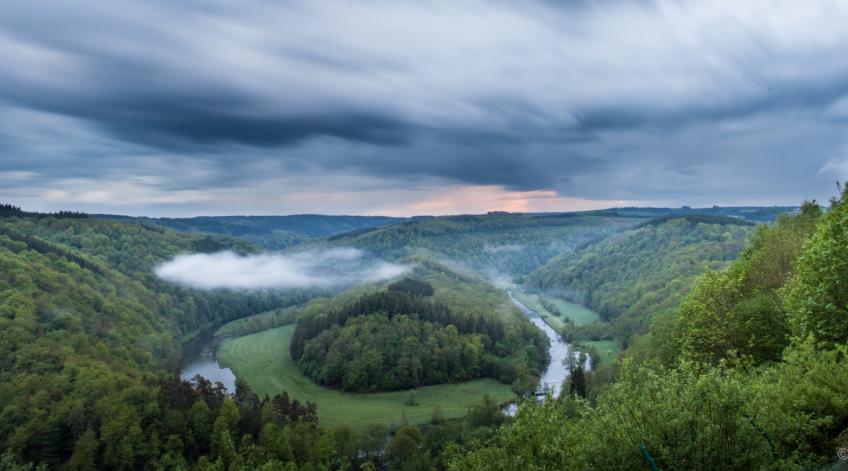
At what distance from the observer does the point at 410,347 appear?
133875 mm

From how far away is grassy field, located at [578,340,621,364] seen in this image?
133938mm

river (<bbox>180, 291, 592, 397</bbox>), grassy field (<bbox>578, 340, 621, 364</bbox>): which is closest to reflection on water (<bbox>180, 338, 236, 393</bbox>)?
river (<bbox>180, 291, 592, 397</bbox>)

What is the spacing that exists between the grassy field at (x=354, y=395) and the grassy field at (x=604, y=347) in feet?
105

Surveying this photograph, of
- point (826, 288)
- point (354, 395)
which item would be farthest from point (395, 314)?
point (826, 288)

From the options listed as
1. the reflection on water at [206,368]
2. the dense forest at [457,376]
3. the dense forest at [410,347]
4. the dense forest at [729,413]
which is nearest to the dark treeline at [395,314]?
the dense forest at [410,347]

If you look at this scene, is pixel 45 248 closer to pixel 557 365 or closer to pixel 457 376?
pixel 457 376

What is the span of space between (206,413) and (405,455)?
34290 millimetres

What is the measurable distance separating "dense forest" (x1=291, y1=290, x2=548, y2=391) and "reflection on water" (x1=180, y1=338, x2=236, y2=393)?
2023 cm

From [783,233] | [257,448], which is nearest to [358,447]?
[257,448]

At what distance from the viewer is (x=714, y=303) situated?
40875mm

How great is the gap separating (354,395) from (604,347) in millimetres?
77777

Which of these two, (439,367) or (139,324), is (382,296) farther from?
(139,324)

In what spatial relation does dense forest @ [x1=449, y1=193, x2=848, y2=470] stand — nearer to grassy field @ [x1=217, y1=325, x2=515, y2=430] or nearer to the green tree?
the green tree

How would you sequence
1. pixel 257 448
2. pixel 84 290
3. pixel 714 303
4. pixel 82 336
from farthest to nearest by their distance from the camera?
1. pixel 84 290
2. pixel 82 336
3. pixel 257 448
4. pixel 714 303
